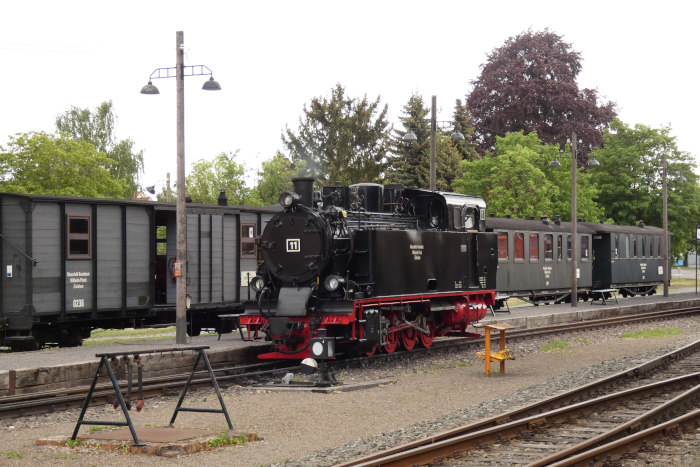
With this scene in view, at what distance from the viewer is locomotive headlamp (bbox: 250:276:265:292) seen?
16375 millimetres

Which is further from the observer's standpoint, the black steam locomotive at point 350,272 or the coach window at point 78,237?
the coach window at point 78,237

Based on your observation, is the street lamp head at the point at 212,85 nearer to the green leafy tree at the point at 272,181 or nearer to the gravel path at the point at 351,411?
the gravel path at the point at 351,411

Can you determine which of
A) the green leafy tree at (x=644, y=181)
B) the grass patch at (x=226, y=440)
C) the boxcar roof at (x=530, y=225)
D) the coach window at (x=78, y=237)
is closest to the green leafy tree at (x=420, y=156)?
the green leafy tree at (x=644, y=181)

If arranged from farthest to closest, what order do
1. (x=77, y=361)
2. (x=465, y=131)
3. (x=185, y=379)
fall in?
(x=465, y=131) < (x=185, y=379) < (x=77, y=361)

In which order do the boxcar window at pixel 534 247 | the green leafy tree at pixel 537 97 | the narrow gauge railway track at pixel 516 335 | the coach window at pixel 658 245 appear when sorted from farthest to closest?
1. the green leafy tree at pixel 537 97
2. the coach window at pixel 658 245
3. the boxcar window at pixel 534 247
4. the narrow gauge railway track at pixel 516 335

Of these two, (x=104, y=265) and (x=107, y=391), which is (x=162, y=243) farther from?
(x=107, y=391)

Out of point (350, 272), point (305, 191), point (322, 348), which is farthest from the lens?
point (305, 191)

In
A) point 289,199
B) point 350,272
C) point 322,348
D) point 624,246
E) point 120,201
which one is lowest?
point 322,348

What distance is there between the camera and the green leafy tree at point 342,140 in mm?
52094

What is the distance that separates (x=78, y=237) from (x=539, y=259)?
675 inches

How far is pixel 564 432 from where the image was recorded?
32.2 feet

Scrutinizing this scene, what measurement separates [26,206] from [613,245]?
24.4m

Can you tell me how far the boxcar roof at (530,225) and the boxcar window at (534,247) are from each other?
0.77ft

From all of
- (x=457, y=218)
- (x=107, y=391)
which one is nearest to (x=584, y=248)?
(x=457, y=218)
